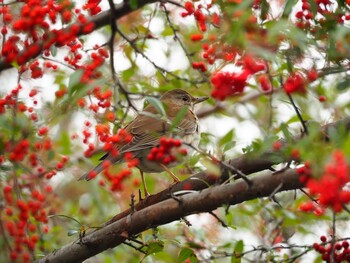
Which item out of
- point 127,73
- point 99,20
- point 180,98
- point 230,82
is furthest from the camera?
point 180,98

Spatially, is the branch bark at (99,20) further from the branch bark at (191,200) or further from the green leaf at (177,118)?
the branch bark at (191,200)

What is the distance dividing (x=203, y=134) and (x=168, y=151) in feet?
5.82

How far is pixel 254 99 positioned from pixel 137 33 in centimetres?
202

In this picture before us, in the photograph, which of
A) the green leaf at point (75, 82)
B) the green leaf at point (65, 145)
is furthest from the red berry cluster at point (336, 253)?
the green leaf at point (65, 145)

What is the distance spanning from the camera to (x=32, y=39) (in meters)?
4.21

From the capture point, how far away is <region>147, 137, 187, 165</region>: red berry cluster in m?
3.41

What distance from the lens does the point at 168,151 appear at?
137 inches

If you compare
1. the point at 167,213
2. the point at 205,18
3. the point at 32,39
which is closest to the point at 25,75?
the point at 32,39

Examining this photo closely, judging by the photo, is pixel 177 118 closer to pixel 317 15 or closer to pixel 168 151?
pixel 168 151

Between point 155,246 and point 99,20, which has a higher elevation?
point 99,20

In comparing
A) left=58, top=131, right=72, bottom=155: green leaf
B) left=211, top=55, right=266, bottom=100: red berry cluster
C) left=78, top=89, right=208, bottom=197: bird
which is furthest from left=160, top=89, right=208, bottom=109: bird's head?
left=211, top=55, right=266, bottom=100: red berry cluster

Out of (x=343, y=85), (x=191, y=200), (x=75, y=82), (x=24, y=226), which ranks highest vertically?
(x=75, y=82)

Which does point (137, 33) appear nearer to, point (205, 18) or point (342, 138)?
point (205, 18)

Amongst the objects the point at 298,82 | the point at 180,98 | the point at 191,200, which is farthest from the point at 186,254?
the point at 180,98
